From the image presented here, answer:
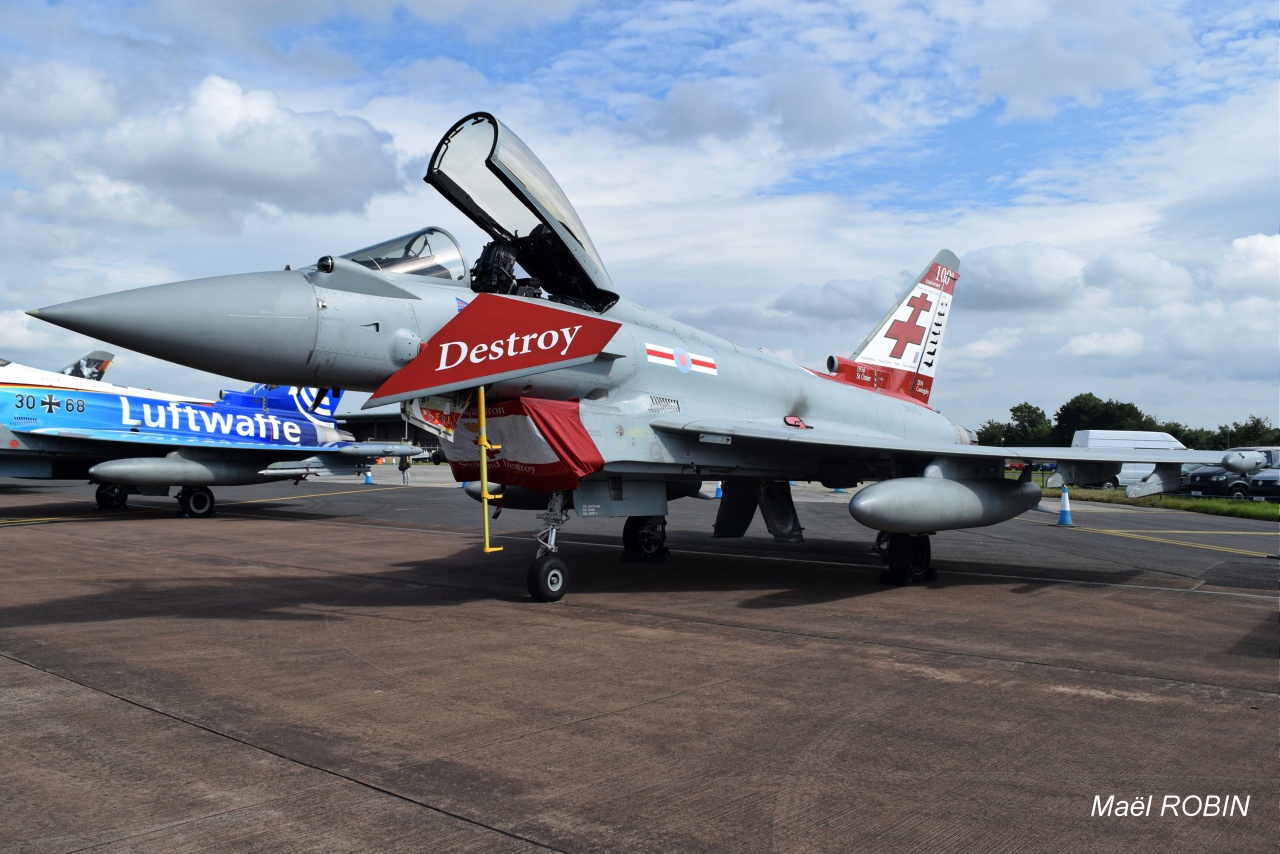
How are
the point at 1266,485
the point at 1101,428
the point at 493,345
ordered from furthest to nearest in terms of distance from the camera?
the point at 1101,428
the point at 1266,485
the point at 493,345

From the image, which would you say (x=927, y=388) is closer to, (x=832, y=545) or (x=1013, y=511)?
(x=832, y=545)

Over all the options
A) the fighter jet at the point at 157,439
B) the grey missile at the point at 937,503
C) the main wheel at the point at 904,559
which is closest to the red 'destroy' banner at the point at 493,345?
the grey missile at the point at 937,503

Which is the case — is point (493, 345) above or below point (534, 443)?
above

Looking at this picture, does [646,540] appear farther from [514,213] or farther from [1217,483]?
[1217,483]

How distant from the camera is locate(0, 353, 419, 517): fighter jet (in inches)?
738

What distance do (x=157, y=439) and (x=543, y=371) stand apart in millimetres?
15605

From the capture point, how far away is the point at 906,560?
9945 mm

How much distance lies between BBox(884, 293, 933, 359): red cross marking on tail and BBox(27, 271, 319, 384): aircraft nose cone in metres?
9.37

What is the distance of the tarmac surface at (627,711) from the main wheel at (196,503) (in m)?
9.43

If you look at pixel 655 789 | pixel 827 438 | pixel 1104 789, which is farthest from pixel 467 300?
pixel 1104 789

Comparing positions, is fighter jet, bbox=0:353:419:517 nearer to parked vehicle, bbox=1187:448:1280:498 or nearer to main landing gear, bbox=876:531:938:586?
main landing gear, bbox=876:531:938:586

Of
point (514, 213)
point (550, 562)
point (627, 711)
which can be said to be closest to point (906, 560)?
point (550, 562)

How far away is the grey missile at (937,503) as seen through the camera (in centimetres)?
838

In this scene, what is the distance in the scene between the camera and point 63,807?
319 cm
